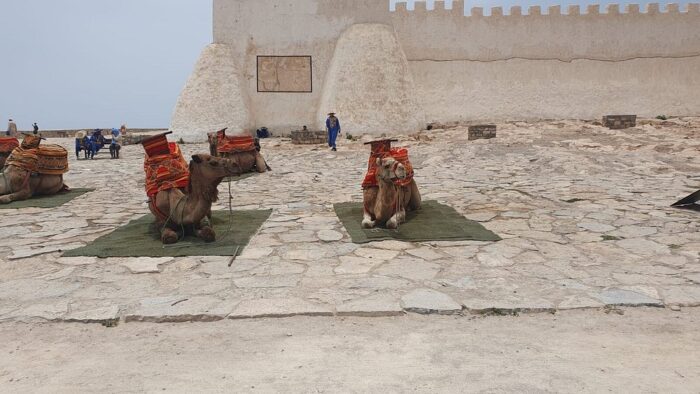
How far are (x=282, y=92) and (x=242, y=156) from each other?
9062mm

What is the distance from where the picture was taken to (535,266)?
4613mm

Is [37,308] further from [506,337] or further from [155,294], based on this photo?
[506,337]

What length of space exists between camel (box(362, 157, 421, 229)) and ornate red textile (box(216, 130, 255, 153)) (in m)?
5.71

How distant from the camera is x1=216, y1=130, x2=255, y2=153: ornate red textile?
35.7ft

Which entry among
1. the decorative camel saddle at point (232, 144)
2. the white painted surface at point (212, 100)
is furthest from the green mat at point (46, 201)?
the white painted surface at point (212, 100)

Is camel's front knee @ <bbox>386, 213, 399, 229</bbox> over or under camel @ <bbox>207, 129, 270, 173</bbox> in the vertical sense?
under

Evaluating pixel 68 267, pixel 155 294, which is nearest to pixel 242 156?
Answer: pixel 68 267

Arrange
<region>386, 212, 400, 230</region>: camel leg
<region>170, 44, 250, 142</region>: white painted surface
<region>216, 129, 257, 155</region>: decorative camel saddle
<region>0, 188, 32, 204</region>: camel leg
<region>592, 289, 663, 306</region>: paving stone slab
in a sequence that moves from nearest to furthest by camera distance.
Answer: <region>592, 289, 663, 306</region>: paving stone slab, <region>386, 212, 400, 230</region>: camel leg, <region>0, 188, 32, 204</region>: camel leg, <region>216, 129, 257, 155</region>: decorative camel saddle, <region>170, 44, 250, 142</region>: white painted surface

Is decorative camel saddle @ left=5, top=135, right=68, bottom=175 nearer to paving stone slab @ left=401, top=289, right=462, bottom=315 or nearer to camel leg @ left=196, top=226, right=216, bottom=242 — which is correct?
camel leg @ left=196, top=226, right=216, bottom=242

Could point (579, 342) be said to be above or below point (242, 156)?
below

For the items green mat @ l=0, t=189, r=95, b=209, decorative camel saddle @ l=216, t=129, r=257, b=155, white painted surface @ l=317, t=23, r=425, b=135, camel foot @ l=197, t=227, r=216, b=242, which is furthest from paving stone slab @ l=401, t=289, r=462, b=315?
white painted surface @ l=317, t=23, r=425, b=135

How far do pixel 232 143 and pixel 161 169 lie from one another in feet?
18.5

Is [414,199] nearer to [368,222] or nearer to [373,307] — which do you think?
[368,222]

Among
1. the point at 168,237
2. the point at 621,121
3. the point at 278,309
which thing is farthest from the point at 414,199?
the point at 621,121
